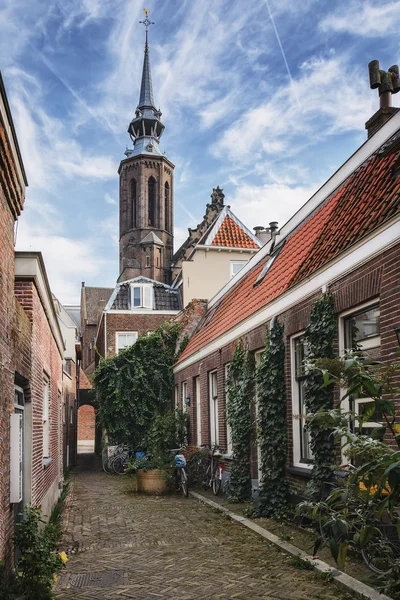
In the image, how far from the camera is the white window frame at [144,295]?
3231cm

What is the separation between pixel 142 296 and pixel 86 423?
2082cm

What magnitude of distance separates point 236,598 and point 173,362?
17487 mm

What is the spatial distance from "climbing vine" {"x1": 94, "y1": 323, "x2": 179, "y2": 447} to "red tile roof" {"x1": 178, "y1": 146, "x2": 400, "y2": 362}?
7.69 meters

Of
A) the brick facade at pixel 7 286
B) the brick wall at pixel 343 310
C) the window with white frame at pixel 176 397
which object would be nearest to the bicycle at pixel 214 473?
the brick wall at pixel 343 310

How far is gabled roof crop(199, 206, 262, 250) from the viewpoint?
96.5ft

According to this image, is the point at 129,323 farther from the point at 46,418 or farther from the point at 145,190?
the point at 145,190

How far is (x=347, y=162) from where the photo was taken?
440 inches

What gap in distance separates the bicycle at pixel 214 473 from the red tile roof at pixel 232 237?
15.1m

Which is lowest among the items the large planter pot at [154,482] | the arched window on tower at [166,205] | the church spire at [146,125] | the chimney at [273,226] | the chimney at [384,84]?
the large planter pot at [154,482]

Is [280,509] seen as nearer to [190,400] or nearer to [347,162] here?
[347,162]

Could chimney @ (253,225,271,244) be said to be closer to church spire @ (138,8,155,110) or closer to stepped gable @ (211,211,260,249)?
stepped gable @ (211,211,260,249)

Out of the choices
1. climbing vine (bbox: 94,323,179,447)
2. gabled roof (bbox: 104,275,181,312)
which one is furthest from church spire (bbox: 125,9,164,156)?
climbing vine (bbox: 94,323,179,447)

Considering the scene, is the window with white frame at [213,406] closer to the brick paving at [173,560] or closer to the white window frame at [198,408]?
the white window frame at [198,408]

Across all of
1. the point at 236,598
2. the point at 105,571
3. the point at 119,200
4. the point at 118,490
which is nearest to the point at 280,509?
the point at 105,571
